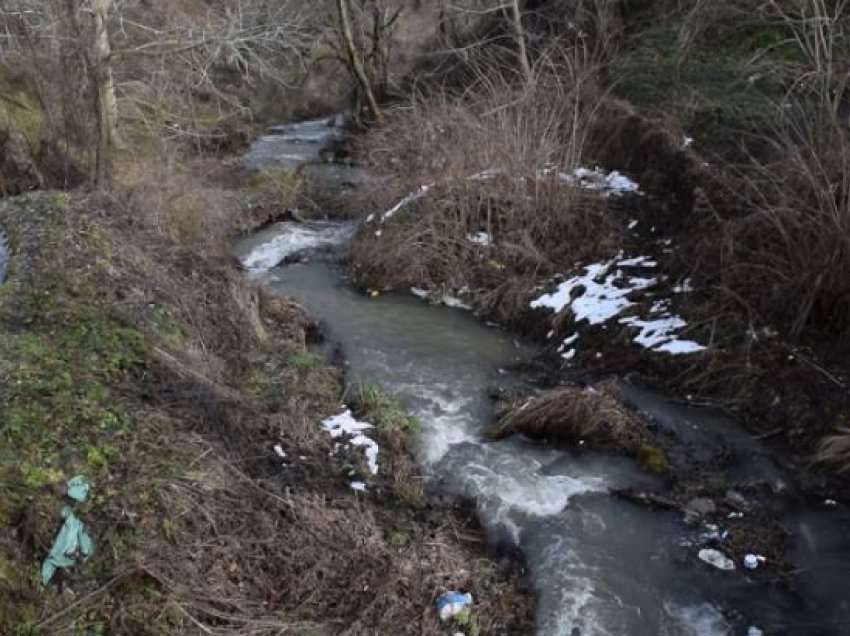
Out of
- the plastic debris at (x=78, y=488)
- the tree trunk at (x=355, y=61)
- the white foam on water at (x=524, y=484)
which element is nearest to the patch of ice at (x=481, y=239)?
the white foam on water at (x=524, y=484)

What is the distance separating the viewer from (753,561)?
520 cm

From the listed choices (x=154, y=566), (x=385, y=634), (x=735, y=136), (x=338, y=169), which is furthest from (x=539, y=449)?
(x=338, y=169)

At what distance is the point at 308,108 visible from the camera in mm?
22703

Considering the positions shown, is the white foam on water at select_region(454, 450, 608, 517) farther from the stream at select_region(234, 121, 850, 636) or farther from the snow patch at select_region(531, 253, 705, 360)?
the snow patch at select_region(531, 253, 705, 360)

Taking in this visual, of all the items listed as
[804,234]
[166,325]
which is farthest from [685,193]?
[166,325]

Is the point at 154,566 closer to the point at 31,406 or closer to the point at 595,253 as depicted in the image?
the point at 31,406

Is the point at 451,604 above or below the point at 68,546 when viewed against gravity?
below

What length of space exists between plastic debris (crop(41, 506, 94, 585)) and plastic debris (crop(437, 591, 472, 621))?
2029 mm

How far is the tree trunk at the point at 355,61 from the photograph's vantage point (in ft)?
56.4

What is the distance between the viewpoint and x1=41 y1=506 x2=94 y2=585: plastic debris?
3.92m

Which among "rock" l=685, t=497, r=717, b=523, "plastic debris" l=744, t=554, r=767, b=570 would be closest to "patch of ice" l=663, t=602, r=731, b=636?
"plastic debris" l=744, t=554, r=767, b=570

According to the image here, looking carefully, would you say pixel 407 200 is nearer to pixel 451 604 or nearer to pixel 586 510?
pixel 586 510

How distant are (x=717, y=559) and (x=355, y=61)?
592 inches

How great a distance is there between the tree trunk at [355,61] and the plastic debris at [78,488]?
13853 millimetres
